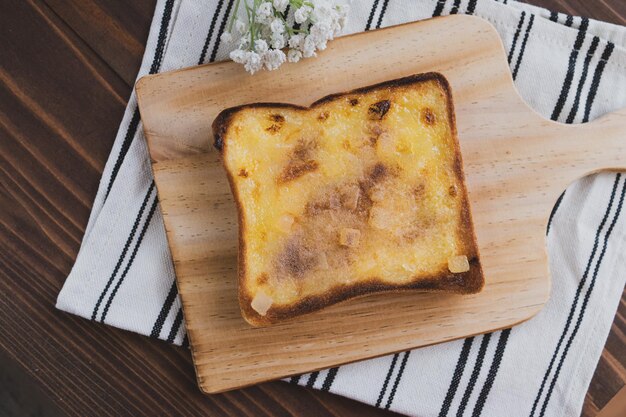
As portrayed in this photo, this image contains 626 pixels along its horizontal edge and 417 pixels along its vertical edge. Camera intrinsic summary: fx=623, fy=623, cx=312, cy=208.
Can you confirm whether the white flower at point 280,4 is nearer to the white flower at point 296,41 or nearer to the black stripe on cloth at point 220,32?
the white flower at point 296,41

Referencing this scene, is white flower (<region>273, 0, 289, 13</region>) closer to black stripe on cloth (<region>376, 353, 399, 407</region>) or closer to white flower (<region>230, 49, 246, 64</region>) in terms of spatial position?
white flower (<region>230, 49, 246, 64</region>)

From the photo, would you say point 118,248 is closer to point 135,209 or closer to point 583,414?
point 135,209

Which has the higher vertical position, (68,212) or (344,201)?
(344,201)

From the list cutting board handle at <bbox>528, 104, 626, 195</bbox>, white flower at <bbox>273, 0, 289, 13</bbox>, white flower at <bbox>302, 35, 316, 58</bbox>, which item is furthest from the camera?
cutting board handle at <bbox>528, 104, 626, 195</bbox>

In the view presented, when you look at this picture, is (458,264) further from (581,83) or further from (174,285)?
(174,285)

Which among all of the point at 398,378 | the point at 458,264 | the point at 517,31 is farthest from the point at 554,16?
the point at 398,378

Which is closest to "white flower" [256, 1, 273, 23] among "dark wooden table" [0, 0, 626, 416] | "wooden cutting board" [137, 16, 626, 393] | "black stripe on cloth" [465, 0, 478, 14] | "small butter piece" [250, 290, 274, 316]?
"wooden cutting board" [137, 16, 626, 393]
